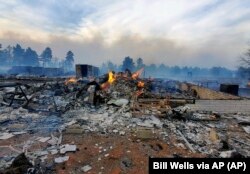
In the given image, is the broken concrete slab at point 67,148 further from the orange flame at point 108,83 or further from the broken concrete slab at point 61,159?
the orange flame at point 108,83

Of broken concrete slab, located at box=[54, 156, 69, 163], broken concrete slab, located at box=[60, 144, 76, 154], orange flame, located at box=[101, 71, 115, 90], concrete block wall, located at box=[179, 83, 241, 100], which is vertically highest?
orange flame, located at box=[101, 71, 115, 90]

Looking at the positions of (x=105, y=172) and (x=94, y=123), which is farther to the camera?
(x=94, y=123)

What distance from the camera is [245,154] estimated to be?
279 inches

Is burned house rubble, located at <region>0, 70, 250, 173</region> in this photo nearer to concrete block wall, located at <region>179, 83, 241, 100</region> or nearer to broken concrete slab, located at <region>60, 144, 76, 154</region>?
broken concrete slab, located at <region>60, 144, 76, 154</region>

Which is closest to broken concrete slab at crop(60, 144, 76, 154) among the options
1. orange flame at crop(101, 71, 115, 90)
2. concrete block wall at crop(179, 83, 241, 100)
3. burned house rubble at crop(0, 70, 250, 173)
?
burned house rubble at crop(0, 70, 250, 173)

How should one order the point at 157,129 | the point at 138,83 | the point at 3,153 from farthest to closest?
1. the point at 138,83
2. the point at 157,129
3. the point at 3,153

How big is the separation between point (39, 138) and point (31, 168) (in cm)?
237

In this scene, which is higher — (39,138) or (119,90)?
(119,90)

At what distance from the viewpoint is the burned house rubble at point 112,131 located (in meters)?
6.20

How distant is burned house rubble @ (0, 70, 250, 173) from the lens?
6.20 meters

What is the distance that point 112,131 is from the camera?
28.9 ft

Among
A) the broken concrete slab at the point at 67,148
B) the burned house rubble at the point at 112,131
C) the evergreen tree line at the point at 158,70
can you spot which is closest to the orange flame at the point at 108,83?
the burned house rubble at the point at 112,131

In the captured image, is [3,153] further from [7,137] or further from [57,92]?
[57,92]

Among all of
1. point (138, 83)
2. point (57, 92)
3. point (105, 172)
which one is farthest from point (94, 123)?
point (138, 83)
